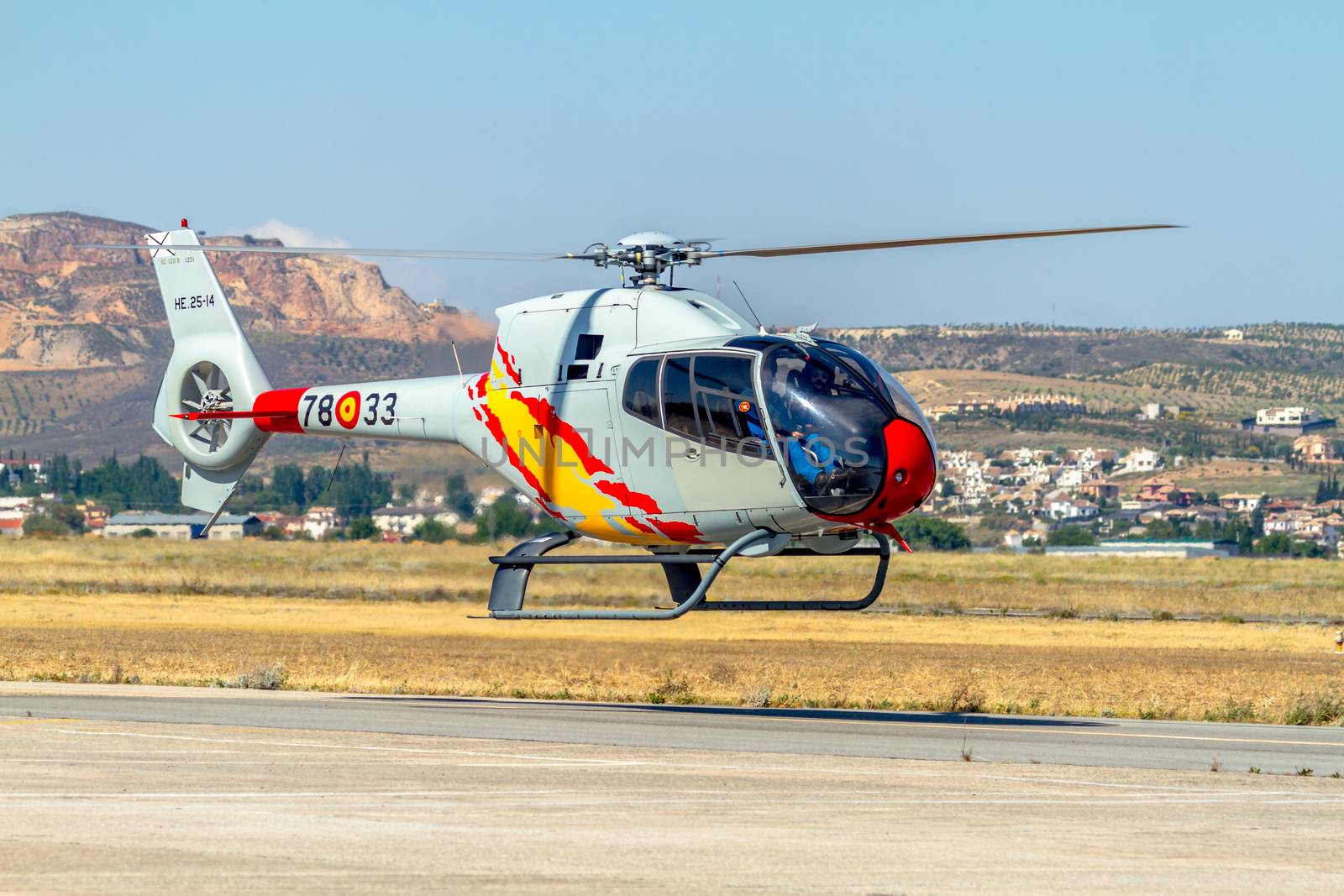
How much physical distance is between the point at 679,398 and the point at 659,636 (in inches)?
1201

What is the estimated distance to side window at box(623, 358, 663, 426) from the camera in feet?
72.0

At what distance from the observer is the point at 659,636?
51.5 m

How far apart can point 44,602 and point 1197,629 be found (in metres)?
39.7

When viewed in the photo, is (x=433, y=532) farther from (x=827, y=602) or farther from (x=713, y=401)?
(x=713, y=401)

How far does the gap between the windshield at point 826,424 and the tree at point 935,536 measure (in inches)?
3711

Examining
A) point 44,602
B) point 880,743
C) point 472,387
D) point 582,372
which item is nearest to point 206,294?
point 472,387

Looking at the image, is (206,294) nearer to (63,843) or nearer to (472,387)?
(472,387)

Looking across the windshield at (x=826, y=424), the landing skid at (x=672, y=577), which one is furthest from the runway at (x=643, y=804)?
the windshield at (x=826, y=424)

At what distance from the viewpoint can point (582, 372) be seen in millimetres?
23156

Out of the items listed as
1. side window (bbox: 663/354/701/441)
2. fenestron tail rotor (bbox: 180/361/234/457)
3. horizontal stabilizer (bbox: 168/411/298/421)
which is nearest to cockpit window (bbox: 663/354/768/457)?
side window (bbox: 663/354/701/441)

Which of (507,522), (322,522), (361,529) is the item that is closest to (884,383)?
(507,522)

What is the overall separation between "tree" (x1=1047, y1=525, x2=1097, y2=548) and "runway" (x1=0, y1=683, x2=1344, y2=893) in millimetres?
131074

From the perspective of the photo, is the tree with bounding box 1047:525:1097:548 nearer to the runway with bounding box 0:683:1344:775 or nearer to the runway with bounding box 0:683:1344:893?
the runway with bounding box 0:683:1344:775

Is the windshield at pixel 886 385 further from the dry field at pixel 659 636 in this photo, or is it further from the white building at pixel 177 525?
the white building at pixel 177 525
